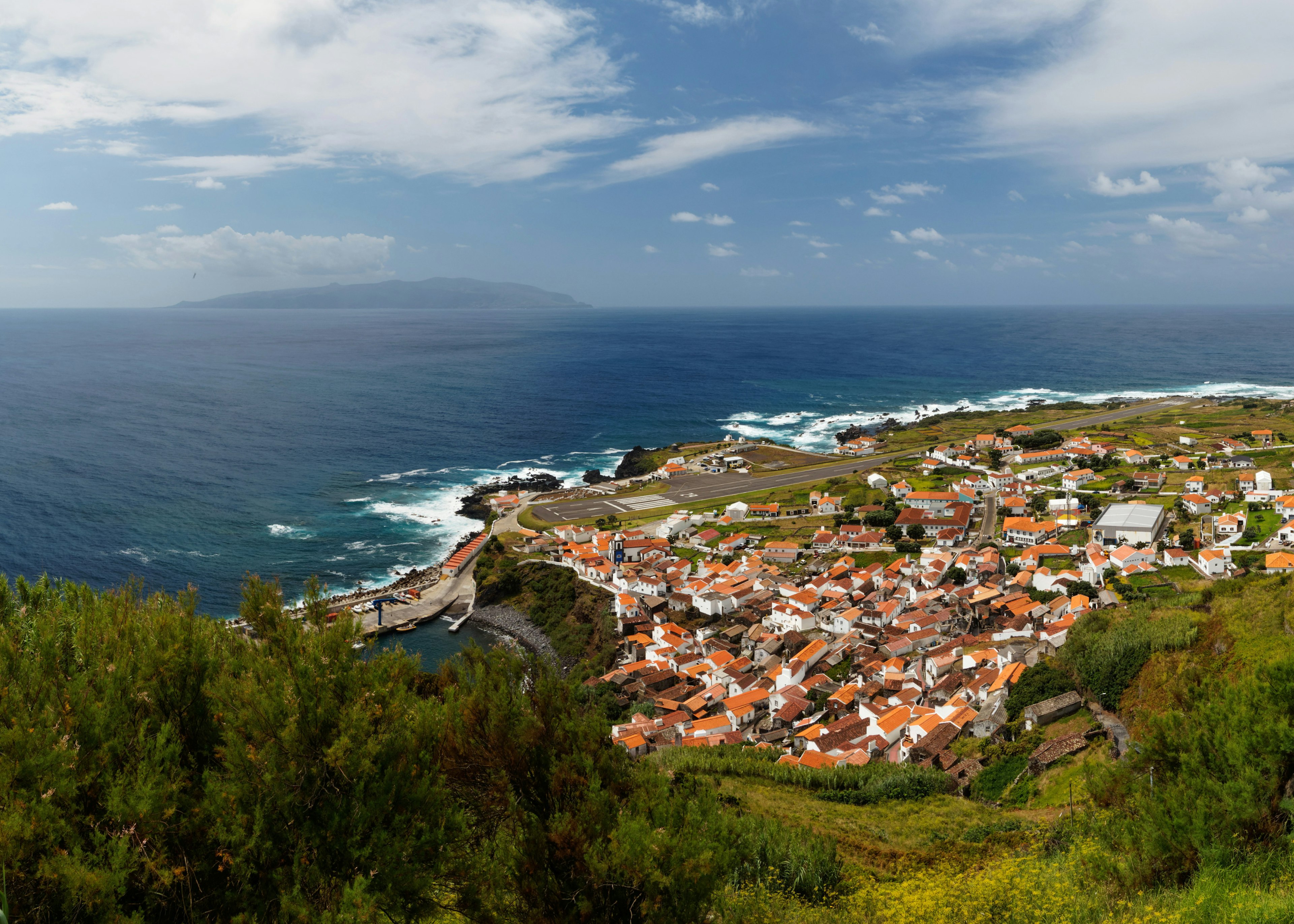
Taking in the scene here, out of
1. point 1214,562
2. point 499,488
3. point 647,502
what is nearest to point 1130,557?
point 1214,562

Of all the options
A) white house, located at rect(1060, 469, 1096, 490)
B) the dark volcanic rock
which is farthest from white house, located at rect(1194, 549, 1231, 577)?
the dark volcanic rock

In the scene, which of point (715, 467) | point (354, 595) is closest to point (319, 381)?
point (715, 467)

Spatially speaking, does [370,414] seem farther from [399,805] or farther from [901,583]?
[399,805]

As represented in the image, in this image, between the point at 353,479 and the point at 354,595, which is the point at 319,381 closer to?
the point at 353,479

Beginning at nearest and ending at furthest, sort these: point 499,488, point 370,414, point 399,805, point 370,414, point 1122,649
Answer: point 399,805 → point 1122,649 → point 499,488 → point 370,414 → point 370,414

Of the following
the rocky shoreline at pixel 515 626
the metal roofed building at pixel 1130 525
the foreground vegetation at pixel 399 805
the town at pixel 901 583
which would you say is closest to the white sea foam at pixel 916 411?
the town at pixel 901 583
